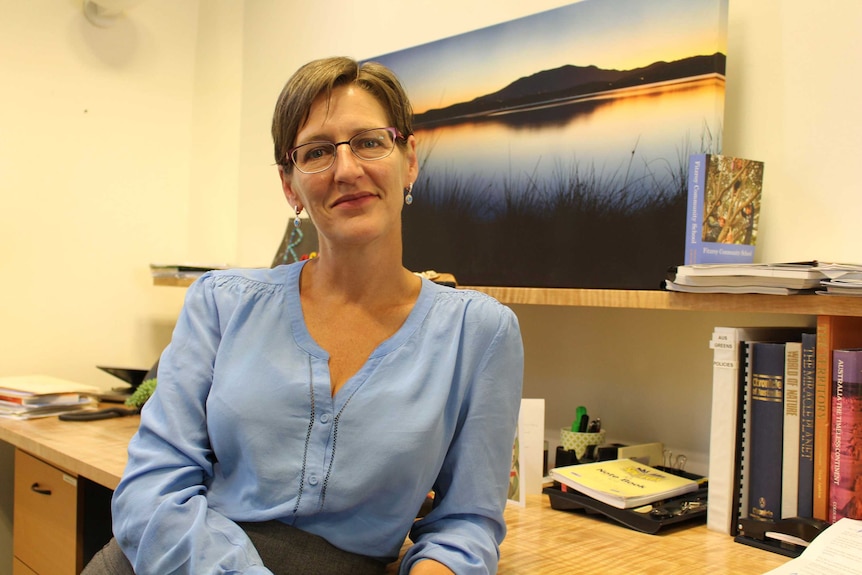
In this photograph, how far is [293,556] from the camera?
1.02m

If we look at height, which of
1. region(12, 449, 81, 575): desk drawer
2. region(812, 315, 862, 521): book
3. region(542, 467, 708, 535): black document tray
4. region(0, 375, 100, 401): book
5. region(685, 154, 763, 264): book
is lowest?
region(12, 449, 81, 575): desk drawer

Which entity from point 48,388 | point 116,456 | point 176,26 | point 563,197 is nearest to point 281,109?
point 563,197

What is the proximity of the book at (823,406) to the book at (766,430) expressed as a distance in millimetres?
61

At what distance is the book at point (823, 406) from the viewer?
1.23 m

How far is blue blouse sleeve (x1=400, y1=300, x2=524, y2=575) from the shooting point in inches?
41.3

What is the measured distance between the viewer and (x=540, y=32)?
176cm

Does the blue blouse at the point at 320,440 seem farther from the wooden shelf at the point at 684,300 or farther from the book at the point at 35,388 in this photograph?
the book at the point at 35,388

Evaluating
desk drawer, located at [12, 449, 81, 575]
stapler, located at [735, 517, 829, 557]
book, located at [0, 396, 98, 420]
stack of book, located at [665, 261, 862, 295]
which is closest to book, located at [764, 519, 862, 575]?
stapler, located at [735, 517, 829, 557]

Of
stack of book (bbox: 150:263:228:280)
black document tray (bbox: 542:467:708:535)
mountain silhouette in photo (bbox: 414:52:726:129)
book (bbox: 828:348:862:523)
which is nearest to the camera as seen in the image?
book (bbox: 828:348:862:523)

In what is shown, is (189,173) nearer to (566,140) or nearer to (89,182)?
(89,182)

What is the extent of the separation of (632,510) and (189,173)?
7.22 ft

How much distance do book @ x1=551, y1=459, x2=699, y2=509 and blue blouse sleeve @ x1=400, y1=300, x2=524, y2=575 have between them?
1.19ft

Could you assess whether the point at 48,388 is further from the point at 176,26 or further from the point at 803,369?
the point at 803,369

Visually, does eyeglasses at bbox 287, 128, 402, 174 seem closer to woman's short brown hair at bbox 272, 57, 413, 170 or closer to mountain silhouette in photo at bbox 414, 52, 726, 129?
woman's short brown hair at bbox 272, 57, 413, 170
